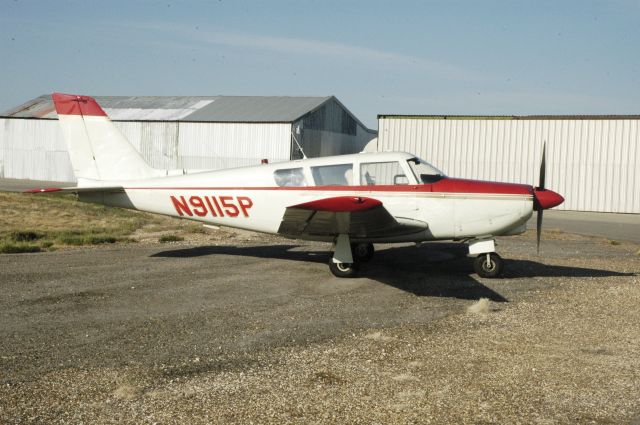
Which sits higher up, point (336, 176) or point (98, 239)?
point (336, 176)

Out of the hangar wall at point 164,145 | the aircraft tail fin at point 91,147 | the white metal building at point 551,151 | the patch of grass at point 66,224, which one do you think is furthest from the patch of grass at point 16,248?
the white metal building at point 551,151

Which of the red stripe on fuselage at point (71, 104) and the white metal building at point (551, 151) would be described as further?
the white metal building at point (551, 151)

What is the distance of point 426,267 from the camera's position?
43.1 feet

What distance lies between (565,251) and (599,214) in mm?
15508

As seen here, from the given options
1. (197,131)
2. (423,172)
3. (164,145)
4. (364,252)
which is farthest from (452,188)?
(164,145)

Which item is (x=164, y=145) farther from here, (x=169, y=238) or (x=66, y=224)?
(x=169, y=238)

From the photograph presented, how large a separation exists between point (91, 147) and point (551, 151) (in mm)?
24080

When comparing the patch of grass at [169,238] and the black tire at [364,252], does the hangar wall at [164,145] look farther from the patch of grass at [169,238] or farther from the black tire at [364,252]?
the black tire at [364,252]

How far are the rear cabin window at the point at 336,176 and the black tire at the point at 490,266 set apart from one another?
2909 millimetres

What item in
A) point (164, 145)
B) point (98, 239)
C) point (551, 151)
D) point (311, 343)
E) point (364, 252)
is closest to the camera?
point (311, 343)

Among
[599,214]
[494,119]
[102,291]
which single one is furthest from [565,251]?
[494,119]

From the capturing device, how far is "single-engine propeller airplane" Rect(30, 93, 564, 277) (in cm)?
1157

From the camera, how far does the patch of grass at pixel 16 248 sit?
14258 mm

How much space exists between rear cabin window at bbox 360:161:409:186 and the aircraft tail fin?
16.4 ft
